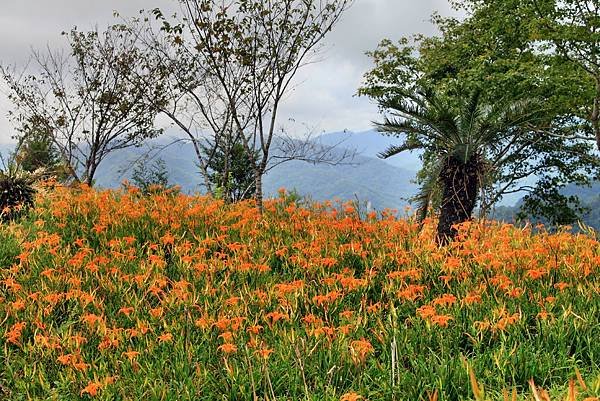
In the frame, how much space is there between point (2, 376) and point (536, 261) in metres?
6.33

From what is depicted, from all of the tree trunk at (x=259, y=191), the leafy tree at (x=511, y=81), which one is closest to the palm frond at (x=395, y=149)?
the tree trunk at (x=259, y=191)

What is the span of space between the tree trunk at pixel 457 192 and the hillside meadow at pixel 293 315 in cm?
39

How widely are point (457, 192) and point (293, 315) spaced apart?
4985 mm

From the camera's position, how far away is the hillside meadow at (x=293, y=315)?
4102 mm

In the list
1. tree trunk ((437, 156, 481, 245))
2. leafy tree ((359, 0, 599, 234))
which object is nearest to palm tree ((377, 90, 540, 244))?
tree trunk ((437, 156, 481, 245))

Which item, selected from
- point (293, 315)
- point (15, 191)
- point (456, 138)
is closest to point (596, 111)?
point (456, 138)

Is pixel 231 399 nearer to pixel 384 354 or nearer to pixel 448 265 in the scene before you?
pixel 384 354

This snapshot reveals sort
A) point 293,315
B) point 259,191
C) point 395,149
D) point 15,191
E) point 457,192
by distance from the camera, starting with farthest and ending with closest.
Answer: point 259,191
point 15,191
point 395,149
point 457,192
point 293,315

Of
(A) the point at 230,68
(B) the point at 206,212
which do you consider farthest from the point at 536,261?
(A) the point at 230,68

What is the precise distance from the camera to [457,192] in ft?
29.8

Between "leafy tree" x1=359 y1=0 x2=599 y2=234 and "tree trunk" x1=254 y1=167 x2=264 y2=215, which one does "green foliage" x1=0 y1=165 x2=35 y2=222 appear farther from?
"leafy tree" x1=359 y1=0 x2=599 y2=234

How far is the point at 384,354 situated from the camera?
4.57 meters

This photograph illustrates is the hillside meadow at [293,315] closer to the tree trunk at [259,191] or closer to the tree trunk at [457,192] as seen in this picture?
the tree trunk at [457,192]

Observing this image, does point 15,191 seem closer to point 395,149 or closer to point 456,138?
point 395,149
